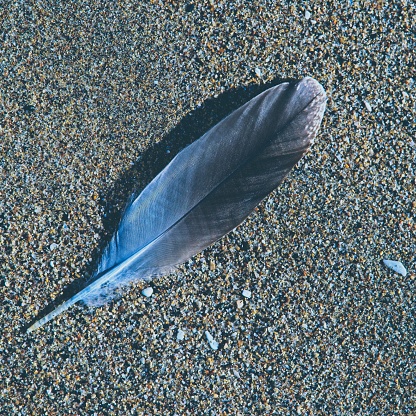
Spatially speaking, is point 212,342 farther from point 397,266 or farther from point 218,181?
point 397,266

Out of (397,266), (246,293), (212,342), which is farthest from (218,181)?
(397,266)

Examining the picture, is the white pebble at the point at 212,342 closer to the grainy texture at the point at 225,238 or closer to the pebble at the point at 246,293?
the grainy texture at the point at 225,238

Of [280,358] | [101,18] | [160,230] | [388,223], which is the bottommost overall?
[280,358]

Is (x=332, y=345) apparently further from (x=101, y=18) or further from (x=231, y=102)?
(x=101, y=18)

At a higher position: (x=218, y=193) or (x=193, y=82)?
(x=193, y=82)

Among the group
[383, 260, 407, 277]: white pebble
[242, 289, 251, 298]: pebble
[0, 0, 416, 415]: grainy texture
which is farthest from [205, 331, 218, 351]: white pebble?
[383, 260, 407, 277]: white pebble

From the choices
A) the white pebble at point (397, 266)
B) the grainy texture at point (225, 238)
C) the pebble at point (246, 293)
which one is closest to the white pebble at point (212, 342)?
the grainy texture at point (225, 238)

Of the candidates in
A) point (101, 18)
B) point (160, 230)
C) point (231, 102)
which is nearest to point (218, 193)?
point (160, 230)
